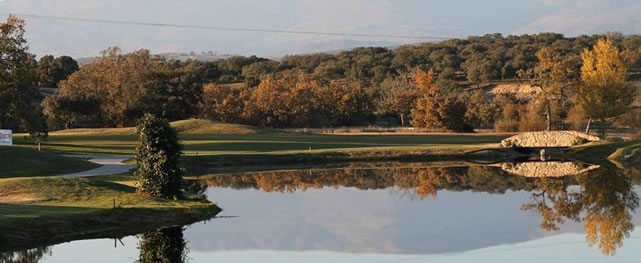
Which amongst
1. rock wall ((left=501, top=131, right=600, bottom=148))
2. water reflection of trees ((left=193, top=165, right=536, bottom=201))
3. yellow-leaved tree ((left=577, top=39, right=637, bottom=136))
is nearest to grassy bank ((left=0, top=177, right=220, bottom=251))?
water reflection of trees ((left=193, top=165, right=536, bottom=201))

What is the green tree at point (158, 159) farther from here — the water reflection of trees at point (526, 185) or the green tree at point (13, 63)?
the green tree at point (13, 63)

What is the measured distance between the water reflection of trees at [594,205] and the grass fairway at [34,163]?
22.5 metres

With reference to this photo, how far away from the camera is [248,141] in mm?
66562

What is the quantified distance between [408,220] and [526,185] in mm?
11925

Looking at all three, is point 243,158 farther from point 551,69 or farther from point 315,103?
point 315,103

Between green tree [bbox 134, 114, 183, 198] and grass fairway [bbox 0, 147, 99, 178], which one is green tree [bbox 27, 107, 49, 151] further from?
green tree [bbox 134, 114, 183, 198]

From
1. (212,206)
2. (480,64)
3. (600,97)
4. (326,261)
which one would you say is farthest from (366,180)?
(480,64)

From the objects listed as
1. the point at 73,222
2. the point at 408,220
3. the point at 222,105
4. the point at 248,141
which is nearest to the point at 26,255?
the point at 73,222

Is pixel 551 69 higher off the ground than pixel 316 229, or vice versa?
pixel 551 69

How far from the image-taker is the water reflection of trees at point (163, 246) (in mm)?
22891

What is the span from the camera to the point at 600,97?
68688mm

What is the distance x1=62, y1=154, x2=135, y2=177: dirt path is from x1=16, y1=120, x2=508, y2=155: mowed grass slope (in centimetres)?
368

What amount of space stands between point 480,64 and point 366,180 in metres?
103

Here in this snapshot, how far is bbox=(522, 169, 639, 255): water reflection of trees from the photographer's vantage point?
26609 millimetres
